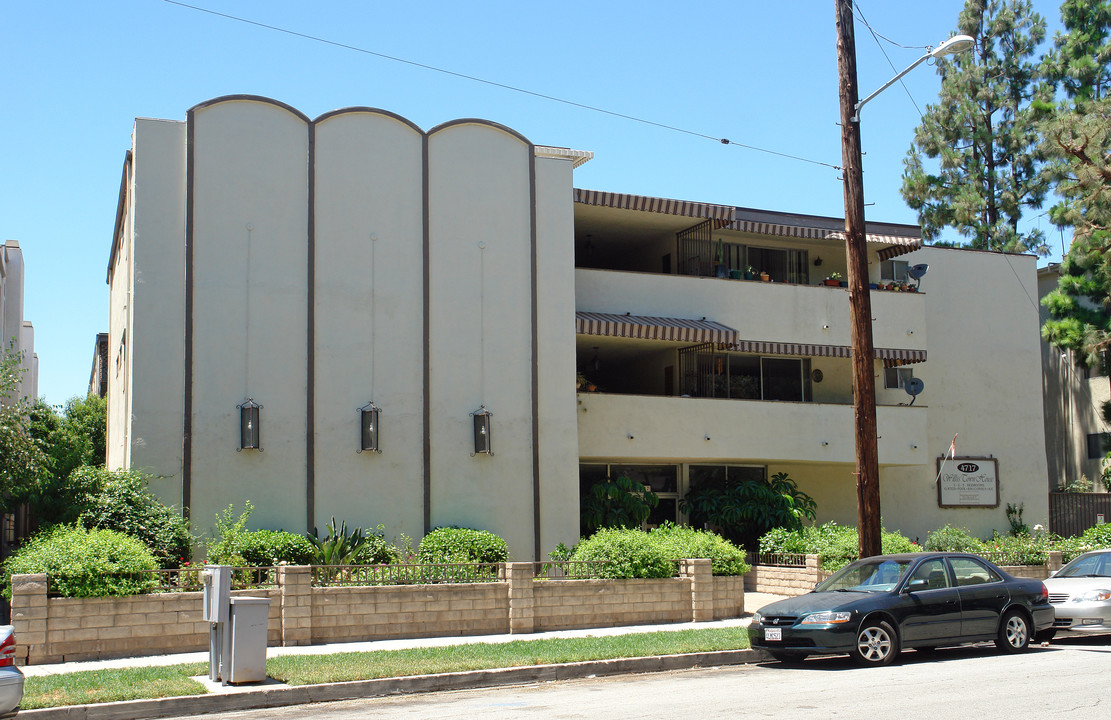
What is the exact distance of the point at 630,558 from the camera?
1795 centimetres

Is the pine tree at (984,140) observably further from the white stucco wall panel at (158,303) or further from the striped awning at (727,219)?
the white stucco wall panel at (158,303)

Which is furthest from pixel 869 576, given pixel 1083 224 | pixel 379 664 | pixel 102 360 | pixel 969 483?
pixel 102 360

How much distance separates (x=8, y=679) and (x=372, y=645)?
6.62 meters

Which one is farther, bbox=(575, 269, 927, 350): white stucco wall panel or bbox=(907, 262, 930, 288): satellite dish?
bbox=(907, 262, 930, 288): satellite dish

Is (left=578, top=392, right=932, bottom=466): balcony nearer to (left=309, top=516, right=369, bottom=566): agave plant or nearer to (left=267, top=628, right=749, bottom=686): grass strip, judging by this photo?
(left=309, top=516, right=369, bottom=566): agave plant

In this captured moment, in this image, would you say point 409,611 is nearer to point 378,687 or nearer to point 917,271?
point 378,687

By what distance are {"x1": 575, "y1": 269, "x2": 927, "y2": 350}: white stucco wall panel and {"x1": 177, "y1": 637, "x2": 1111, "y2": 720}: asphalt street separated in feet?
40.6

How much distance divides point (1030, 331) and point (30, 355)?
4042cm

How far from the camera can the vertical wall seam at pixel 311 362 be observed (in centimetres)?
2062

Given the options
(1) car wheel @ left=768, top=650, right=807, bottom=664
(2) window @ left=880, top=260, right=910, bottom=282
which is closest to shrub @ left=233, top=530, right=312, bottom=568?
(1) car wheel @ left=768, top=650, right=807, bottom=664

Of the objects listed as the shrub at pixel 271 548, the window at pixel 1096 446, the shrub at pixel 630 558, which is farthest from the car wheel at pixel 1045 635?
the window at pixel 1096 446

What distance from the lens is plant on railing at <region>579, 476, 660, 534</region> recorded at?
78.1ft

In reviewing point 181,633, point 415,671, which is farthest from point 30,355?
point 415,671

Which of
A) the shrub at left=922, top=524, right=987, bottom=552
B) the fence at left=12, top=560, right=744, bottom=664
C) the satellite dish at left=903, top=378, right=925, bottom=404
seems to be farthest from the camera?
the satellite dish at left=903, top=378, right=925, bottom=404
